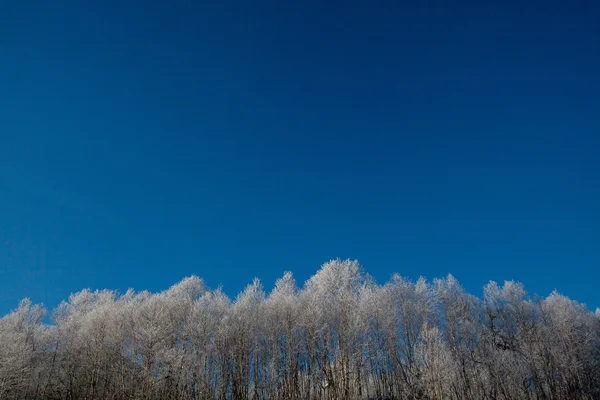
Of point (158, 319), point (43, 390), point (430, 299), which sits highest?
point (430, 299)

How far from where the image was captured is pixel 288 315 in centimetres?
4088

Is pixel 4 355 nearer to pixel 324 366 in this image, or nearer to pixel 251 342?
pixel 251 342

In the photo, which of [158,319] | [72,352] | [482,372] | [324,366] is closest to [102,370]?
[72,352]

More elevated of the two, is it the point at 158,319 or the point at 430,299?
the point at 430,299

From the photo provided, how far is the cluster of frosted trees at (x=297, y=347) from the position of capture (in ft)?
123

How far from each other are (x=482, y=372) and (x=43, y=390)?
171 feet

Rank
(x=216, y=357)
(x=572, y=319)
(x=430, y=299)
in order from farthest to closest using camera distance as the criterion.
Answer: (x=572, y=319)
(x=430, y=299)
(x=216, y=357)

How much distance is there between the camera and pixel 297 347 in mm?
40562

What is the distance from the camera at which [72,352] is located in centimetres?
4525

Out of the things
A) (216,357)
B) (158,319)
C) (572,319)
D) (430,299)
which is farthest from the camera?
(572,319)

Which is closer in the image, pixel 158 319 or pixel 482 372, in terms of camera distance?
pixel 158 319

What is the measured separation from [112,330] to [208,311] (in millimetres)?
9926

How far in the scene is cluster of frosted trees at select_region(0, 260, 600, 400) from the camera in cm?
3762

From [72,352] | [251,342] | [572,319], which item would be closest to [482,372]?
[572,319]
